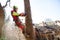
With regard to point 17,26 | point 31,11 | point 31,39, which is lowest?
point 31,39

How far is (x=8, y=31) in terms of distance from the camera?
1.98 metres

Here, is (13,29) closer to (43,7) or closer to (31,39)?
(31,39)

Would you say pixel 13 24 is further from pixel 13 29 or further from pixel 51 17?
pixel 51 17

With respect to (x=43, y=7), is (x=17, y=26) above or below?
below

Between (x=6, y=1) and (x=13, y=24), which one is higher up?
(x=6, y=1)

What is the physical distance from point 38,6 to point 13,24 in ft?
1.17

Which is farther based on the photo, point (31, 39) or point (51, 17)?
point (51, 17)

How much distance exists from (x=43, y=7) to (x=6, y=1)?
0.43 metres

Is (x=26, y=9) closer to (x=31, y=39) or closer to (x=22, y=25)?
(x=22, y=25)

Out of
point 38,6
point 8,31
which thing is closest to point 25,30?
point 8,31

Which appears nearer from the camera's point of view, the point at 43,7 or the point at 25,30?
the point at 25,30

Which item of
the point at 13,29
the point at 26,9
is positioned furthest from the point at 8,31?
the point at 26,9

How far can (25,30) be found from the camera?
1980mm

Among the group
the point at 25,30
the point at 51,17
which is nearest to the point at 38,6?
the point at 51,17
